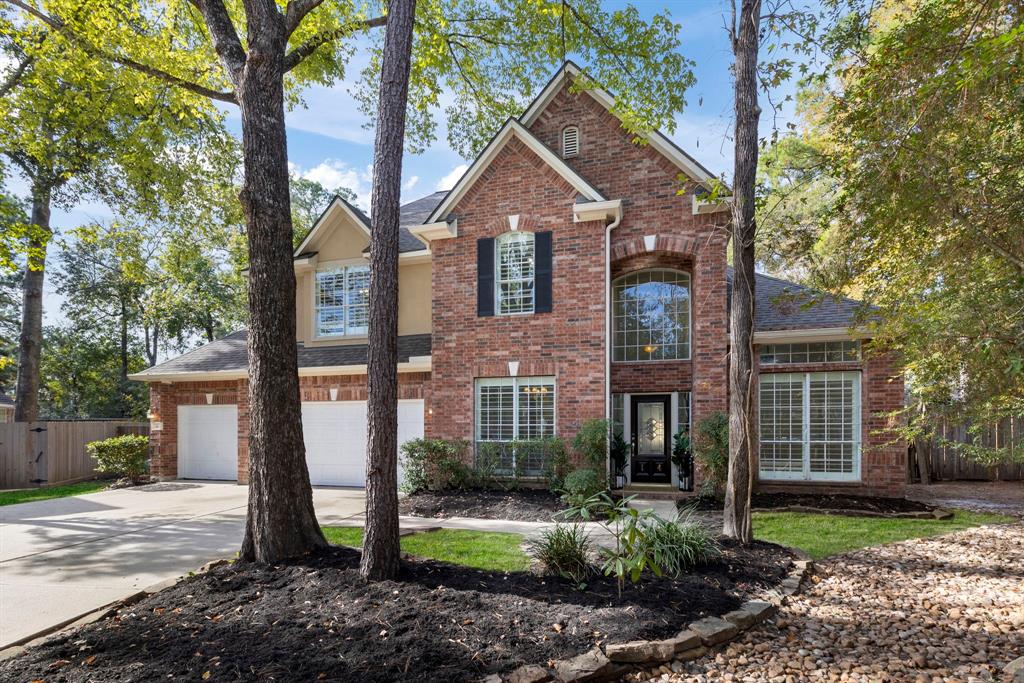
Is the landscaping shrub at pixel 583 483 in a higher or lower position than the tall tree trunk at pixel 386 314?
lower

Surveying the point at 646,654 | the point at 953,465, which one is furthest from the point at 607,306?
the point at 953,465

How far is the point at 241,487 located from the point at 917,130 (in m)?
14.1

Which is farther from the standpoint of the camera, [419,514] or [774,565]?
[419,514]

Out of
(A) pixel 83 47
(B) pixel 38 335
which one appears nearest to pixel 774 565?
(A) pixel 83 47

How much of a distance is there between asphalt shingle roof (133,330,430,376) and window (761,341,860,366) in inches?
285

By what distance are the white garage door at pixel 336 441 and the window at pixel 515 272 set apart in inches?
145

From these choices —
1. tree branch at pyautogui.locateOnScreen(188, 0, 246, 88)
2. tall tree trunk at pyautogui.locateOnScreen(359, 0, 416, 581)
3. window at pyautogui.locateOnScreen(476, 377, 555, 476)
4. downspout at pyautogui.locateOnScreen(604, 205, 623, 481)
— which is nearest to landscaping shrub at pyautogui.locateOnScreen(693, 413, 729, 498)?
downspout at pyautogui.locateOnScreen(604, 205, 623, 481)

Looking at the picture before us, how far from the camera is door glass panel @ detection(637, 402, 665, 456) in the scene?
12477 millimetres

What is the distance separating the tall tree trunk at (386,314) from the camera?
507 cm

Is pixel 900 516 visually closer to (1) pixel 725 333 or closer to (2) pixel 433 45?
(1) pixel 725 333

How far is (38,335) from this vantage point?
16500 mm

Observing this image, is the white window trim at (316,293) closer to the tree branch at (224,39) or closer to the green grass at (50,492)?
the green grass at (50,492)

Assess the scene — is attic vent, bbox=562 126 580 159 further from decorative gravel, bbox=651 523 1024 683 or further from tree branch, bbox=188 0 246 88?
decorative gravel, bbox=651 523 1024 683

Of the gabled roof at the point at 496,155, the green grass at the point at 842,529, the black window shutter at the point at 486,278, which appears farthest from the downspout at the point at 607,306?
the green grass at the point at 842,529
